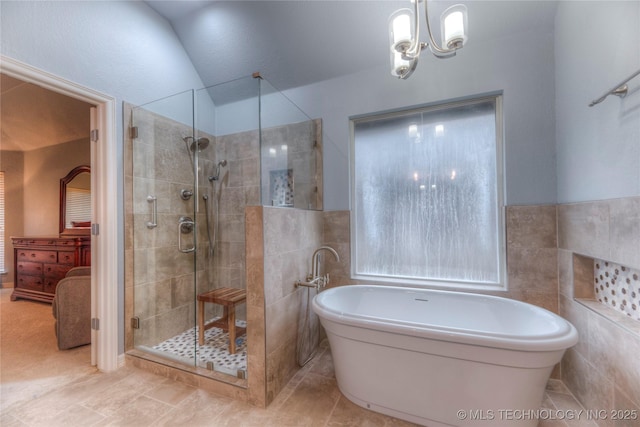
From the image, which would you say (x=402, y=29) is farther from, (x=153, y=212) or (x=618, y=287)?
(x=153, y=212)

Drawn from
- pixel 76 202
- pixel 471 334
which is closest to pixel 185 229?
pixel 471 334

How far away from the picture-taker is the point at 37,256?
3564mm

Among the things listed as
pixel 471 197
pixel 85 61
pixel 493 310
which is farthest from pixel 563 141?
pixel 85 61

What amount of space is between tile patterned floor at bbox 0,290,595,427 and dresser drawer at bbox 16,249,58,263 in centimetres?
180

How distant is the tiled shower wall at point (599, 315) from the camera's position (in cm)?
117

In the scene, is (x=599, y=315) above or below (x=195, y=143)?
below

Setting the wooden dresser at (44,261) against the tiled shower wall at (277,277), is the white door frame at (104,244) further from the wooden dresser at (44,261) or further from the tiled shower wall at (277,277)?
the wooden dresser at (44,261)

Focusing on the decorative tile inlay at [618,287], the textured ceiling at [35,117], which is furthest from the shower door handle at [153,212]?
the decorative tile inlay at [618,287]

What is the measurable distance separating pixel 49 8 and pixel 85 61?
12.1 inches

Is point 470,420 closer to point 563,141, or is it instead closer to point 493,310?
point 493,310

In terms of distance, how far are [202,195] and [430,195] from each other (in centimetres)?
213

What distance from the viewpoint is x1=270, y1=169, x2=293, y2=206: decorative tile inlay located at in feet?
6.23

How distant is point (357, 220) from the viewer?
2416 mm

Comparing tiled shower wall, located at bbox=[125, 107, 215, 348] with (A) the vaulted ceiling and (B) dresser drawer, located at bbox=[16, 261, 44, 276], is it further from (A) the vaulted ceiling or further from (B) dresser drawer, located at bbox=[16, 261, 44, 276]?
(B) dresser drawer, located at bbox=[16, 261, 44, 276]
